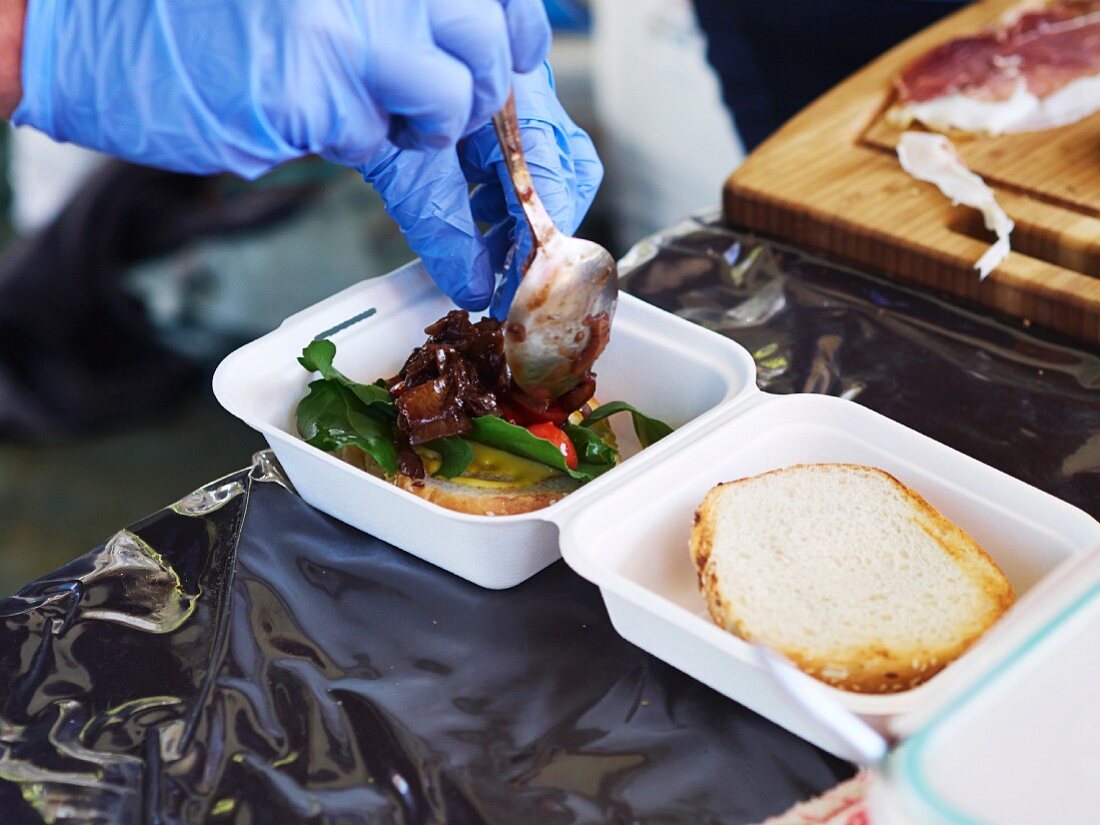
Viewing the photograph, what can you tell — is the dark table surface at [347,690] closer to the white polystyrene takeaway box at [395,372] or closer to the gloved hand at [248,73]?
the white polystyrene takeaway box at [395,372]

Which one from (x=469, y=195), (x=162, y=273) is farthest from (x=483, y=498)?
(x=162, y=273)

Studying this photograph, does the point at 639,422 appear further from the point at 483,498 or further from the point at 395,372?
the point at 395,372

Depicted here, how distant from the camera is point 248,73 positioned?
1.20 meters

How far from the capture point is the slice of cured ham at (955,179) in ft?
6.26

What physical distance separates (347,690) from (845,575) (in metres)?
0.52

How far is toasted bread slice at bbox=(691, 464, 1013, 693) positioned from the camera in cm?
110

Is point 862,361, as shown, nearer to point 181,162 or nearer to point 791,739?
point 791,739

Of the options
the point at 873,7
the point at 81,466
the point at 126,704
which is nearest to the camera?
the point at 126,704

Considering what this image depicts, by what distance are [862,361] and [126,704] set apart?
3.69 feet

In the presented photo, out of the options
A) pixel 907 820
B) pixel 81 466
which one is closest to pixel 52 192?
pixel 81 466

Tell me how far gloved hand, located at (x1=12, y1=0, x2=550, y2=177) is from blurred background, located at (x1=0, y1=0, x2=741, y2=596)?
212 centimetres

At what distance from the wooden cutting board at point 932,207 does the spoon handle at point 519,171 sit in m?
0.76

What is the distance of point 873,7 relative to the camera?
2861 mm

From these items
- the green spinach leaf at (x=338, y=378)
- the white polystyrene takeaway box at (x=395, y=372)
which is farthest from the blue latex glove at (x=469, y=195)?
the green spinach leaf at (x=338, y=378)
